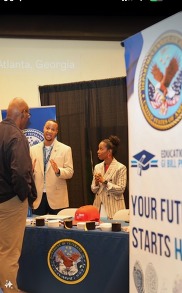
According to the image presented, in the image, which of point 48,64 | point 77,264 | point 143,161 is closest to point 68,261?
point 77,264

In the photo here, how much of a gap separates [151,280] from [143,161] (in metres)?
0.57

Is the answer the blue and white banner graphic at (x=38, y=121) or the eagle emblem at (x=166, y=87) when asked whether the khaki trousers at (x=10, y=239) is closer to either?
the eagle emblem at (x=166, y=87)

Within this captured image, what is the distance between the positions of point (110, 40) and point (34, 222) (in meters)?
3.59

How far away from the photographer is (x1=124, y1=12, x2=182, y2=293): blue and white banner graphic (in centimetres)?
204

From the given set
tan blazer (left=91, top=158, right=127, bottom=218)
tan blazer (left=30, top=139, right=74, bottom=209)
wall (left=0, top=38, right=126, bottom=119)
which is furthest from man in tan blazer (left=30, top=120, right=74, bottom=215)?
wall (left=0, top=38, right=126, bottom=119)

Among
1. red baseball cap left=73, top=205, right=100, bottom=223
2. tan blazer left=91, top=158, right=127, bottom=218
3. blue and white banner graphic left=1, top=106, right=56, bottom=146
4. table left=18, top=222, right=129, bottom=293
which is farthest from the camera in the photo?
blue and white banner graphic left=1, top=106, right=56, bottom=146

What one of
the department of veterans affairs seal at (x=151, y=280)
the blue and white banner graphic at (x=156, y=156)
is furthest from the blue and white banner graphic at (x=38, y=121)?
the department of veterans affairs seal at (x=151, y=280)

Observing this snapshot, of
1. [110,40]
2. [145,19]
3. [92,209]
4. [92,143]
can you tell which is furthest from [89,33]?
[92,209]

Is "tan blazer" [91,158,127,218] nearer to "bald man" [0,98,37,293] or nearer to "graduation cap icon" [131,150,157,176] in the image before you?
"bald man" [0,98,37,293]

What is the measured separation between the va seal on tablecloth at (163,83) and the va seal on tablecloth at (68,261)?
1189mm

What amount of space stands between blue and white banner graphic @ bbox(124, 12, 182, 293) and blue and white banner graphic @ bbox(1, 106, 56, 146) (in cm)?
310

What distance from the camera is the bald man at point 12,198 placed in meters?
3.07

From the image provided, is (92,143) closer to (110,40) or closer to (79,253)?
(110,40)

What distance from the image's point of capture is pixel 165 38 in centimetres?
209
